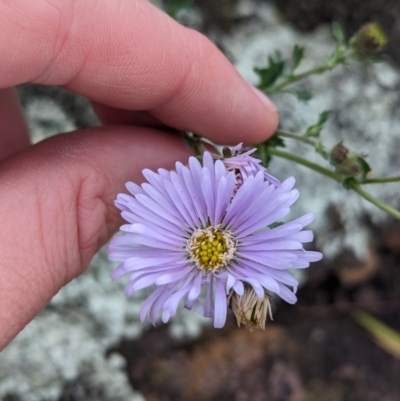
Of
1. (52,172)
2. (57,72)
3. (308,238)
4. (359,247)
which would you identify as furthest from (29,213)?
(359,247)

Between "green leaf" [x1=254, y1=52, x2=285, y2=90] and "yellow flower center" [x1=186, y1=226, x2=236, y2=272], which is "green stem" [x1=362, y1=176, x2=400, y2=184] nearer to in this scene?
"yellow flower center" [x1=186, y1=226, x2=236, y2=272]

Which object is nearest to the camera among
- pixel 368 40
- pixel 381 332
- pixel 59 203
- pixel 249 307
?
pixel 249 307

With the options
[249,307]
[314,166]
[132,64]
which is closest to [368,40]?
[314,166]

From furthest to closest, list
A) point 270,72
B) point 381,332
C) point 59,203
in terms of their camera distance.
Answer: point 381,332 → point 270,72 → point 59,203

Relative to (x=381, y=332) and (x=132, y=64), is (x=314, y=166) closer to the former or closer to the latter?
(x=132, y=64)

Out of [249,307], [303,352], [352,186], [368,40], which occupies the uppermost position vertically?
[368,40]

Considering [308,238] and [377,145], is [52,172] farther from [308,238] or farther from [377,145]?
[377,145]

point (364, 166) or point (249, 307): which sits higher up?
point (364, 166)
